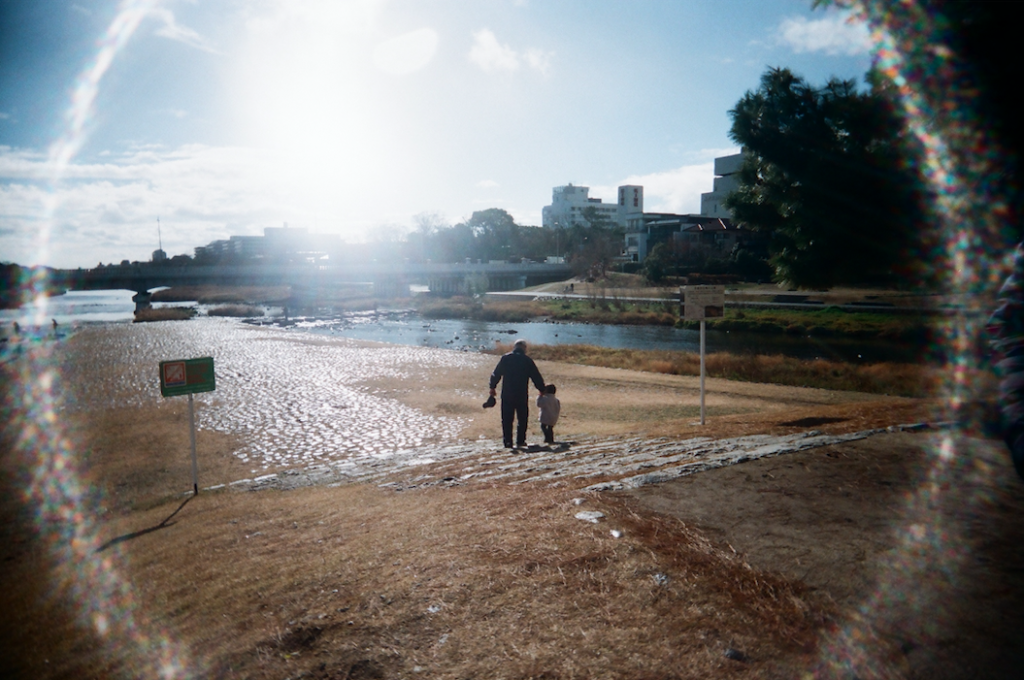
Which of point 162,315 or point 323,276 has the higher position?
point 323,276

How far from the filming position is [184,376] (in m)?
10.1

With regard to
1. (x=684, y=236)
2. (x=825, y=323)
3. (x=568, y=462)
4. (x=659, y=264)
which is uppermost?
(x=684, y=236)

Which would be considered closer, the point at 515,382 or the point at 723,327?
the point at 515,382

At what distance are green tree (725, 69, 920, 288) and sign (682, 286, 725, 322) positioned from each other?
334cm

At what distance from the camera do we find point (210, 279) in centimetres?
7994

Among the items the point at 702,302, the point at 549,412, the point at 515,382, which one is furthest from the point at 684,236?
the point at 515,382

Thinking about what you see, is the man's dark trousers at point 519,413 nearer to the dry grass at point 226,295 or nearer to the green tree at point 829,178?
the green tree at point 829,178

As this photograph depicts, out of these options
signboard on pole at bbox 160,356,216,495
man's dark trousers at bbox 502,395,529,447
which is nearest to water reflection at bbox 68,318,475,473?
signboard on pole at bbox 160,356,216,495

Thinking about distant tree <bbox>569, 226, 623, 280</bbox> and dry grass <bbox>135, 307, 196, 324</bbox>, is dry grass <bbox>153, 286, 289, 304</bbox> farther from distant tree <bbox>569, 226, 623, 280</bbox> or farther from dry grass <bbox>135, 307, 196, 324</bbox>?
distant tree <bbox>569, 226, 623, 280</bbox>

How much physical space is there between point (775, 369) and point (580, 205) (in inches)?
5977

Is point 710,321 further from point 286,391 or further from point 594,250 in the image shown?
point 594,250

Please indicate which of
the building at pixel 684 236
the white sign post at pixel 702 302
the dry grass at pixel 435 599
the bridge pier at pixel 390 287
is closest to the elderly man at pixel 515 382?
the dry grass at pixel 435 599

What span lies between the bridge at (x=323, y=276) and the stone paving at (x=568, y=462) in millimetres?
75003

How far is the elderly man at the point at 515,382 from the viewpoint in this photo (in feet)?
33.3
